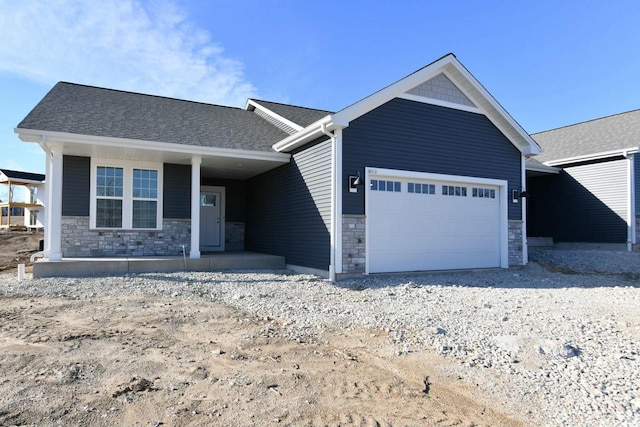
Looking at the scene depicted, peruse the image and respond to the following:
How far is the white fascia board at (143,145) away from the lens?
29.3ft

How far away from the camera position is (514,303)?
6926 mm

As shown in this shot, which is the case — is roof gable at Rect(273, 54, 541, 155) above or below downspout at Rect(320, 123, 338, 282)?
above

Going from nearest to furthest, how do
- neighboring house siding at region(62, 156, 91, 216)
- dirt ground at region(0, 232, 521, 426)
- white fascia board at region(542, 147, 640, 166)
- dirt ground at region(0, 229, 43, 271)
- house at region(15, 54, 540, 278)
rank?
dirt ground at region(0, 232, 521, 426), house at region(15, 54, 540, 278), neighboring house siding at region(62, 156, 91, 216), dirt ground at region(0, 229, 43, 271), white fascia board at region(542, 147, 640, 166)

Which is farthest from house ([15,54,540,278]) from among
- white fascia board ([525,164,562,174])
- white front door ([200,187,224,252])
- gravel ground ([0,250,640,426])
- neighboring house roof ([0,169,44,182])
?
neighboring house roof ([0,169,44,182])

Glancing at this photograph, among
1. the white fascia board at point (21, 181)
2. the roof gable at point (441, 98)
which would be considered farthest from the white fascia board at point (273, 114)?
the white fascia board at point (21, 181)

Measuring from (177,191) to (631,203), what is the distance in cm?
1451

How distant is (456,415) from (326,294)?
474cm

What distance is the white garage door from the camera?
9992mm

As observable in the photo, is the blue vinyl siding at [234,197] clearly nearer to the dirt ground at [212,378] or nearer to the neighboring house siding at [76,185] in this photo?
the neighboring house siding at [76,185]

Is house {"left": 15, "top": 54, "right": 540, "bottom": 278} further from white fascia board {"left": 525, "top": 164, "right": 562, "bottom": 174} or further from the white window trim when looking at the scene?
white fascia board {"left": 525, "top": 164, "right": 562, "bottom": 174}

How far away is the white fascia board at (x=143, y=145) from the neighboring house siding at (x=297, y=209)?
0.92 m

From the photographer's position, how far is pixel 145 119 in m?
11.3

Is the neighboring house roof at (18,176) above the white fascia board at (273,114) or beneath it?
beneath

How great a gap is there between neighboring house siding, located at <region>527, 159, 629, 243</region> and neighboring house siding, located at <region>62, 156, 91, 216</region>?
15997mm
